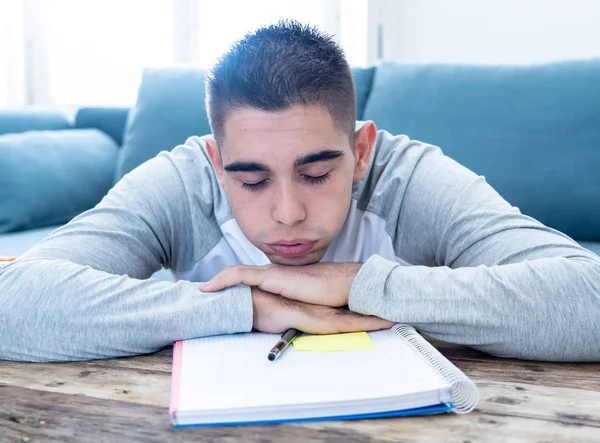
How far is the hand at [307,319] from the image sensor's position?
2.88 ft

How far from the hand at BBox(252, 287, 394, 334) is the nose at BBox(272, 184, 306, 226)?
126 millimetres

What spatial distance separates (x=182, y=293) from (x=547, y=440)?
20.8 inches

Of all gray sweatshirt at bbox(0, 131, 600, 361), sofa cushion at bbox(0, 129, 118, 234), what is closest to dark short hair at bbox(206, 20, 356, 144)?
gray sweatshirt at bbox(0, 131, 600, 361)

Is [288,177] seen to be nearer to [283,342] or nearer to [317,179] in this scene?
[317,179]

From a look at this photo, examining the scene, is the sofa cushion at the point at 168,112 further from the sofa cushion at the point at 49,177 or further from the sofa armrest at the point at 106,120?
the sofa armrest at the point at 106,120

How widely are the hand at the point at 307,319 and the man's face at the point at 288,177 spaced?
0.14 metres

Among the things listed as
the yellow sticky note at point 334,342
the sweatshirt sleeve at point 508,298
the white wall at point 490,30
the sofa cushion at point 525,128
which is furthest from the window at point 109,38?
the yellow sticky note at point 334,342

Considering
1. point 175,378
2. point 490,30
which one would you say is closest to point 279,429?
point 175,378

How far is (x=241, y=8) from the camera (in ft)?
11.7

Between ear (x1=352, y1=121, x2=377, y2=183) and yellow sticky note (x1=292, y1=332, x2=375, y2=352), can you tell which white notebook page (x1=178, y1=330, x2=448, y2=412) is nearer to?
yellow sticky note (x1=292, y1=332, x2=375, y2=352)

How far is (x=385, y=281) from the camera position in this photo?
2.94 ft

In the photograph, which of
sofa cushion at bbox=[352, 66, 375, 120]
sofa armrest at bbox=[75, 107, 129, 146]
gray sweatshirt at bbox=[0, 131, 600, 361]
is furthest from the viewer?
sofa armrest at bbox=[75, 107, 129, 146]

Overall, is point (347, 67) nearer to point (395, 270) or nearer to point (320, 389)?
point (395, 270)

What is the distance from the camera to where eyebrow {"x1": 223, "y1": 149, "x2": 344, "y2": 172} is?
0.98 meters
